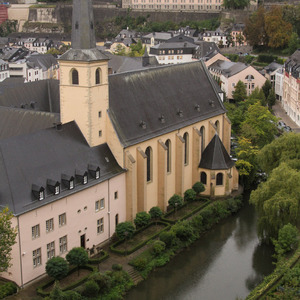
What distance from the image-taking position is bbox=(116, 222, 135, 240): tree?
4950 cm

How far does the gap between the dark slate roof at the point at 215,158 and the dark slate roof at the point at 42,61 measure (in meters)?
80.1

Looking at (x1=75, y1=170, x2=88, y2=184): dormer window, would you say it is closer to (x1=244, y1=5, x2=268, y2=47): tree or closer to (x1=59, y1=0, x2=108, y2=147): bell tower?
(x1=59, y1=0, x2=108, y2=147): bell tower

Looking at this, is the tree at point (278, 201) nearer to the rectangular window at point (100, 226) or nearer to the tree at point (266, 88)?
the rectangular window at point (100, 226)

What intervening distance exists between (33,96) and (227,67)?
61.5 m

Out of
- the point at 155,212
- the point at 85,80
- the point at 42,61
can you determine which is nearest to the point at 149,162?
the point at 155,212

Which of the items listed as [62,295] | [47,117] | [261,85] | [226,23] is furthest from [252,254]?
[226,23]

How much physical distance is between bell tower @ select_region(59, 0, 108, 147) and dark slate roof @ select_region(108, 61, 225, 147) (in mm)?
2262

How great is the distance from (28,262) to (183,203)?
73.9 ft

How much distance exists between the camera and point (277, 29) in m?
142

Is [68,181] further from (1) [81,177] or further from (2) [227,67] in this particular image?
(2) [227,67]

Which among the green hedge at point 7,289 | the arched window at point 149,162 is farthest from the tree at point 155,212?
the green hedge at point 7,289

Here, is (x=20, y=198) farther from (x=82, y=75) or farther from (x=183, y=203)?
(x=183, y=203)

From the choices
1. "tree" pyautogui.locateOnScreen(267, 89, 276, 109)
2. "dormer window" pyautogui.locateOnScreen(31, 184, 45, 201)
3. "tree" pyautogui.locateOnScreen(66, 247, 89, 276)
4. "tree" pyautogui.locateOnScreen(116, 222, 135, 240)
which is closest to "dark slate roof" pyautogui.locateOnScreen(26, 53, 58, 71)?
"tree" pyautogui.locateOnScreen(267, 89, 276, 109)

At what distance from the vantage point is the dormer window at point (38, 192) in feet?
139
